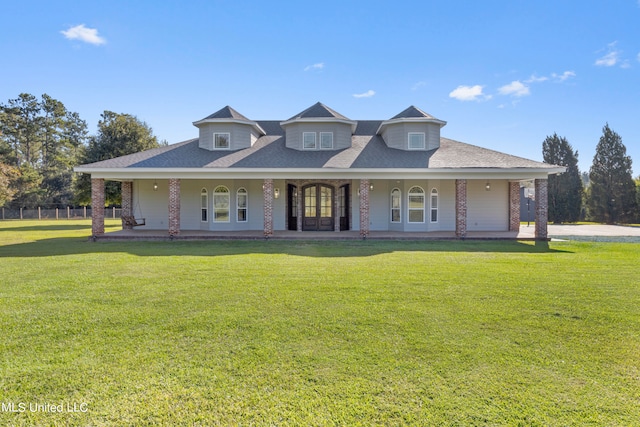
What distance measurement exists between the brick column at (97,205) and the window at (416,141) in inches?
572

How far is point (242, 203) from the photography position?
56.3 feet

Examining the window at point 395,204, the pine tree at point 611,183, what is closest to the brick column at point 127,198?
the window at point 395,204

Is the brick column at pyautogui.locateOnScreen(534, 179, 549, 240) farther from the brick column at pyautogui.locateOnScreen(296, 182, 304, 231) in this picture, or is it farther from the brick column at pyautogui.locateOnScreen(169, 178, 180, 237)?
the brick column at pyautogui.locateOnScreen(169, 178, 180, 237)

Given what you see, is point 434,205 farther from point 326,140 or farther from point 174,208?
point 174,208

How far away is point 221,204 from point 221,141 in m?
3.19

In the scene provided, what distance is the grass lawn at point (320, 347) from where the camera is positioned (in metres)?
2.85

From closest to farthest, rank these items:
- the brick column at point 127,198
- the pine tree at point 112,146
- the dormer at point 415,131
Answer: the dormer at point 415,131 < the brick column at point 127,198 < the pine tree at point 112,146

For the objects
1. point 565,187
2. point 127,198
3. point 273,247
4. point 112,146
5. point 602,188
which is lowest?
point 273,247

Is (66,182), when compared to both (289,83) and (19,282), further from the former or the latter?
(19,282)

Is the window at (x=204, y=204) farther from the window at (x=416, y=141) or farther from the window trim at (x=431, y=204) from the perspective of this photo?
the window trim at (x=431, y=204)

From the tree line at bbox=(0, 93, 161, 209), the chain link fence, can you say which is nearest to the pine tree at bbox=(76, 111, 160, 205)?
the tree line at bbox=(0, 93, 161, 209)

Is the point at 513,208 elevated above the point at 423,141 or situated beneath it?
situated beneath

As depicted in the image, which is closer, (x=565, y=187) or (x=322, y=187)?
(x=322, y=187)

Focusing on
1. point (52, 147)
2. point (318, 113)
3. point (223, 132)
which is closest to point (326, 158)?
point (318, 113)
